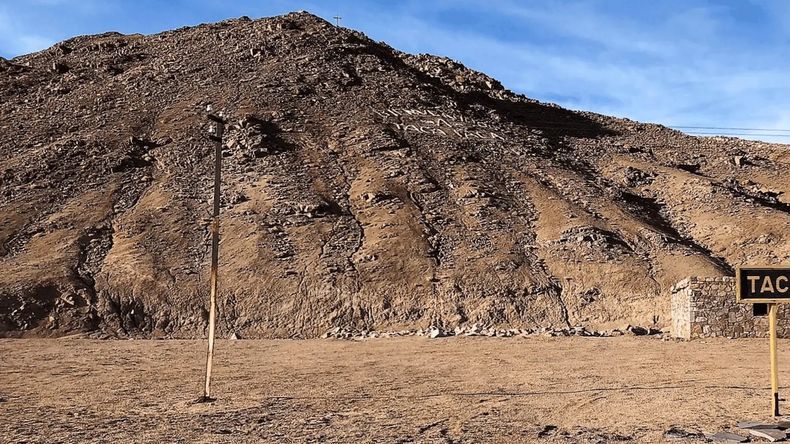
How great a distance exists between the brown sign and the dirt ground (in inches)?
62.4

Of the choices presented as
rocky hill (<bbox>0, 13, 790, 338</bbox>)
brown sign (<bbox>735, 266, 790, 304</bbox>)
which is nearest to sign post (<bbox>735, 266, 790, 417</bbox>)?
brown sign (<bbox>735, 266, 790, 304</bbox>)

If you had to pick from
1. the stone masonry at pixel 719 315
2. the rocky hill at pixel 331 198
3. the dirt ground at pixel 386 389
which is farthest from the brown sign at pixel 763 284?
the rocky hill at pixel 331 198

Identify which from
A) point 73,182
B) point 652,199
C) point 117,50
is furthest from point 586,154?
point 117,50

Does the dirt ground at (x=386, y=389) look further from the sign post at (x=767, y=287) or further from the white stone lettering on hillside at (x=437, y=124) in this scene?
the white stone lettering on hillside at (x=437, y=124)

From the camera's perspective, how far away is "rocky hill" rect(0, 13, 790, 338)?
25.7 m

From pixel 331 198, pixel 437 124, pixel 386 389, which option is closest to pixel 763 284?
pixel 386 389

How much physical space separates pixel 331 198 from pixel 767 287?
22870 millimetres

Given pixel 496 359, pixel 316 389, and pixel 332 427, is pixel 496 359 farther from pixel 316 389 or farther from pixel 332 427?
pixel 332 427

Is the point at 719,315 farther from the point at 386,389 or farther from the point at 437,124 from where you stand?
the point at 437,124

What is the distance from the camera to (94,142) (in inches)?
1399

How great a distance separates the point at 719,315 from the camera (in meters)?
21.3

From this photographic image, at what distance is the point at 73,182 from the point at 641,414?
1083 inches

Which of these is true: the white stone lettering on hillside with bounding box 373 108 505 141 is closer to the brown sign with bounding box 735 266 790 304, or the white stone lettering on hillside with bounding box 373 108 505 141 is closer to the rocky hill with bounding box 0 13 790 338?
the rocky hill with bounding box 0 13 790 338

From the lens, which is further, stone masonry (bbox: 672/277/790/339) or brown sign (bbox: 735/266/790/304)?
stone masonry (bbox: 672/277/790/339)
